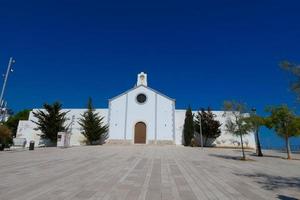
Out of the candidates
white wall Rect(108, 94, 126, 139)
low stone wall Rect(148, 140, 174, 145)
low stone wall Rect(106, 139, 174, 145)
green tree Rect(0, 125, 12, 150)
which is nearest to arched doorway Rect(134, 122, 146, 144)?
low stone wall Rect(106, 139, 174, 145)

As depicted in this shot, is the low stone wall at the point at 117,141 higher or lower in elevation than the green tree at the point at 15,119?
lower

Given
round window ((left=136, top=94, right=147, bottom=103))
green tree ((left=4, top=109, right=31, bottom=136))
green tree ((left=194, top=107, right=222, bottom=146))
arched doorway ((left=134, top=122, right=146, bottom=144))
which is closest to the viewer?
green tree ((left=194, top=107, right=222, bottom=146))

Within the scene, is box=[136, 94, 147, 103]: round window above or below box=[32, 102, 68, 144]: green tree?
above

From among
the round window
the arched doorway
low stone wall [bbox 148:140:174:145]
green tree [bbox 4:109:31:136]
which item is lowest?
low stone wall [bbox 148:140:174:145]

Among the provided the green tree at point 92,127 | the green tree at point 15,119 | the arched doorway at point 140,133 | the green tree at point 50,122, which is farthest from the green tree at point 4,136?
the green tree at point 15,119

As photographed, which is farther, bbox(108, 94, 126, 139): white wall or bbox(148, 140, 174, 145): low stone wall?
bbox(108, 94, 126, 139): white wall

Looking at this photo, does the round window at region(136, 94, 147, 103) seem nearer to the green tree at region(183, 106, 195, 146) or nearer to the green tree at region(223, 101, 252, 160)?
the green tree at region(183, 106, 195, 146)

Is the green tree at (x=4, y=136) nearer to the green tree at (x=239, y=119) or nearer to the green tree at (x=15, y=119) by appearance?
the green tree at (x=239, y=119)

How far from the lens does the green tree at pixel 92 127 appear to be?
2758 centimetres

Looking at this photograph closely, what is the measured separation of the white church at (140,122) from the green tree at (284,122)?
37.0 ft

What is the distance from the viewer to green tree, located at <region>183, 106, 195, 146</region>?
27.2 metres

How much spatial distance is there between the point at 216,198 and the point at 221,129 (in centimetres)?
2560

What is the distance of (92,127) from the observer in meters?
27.6

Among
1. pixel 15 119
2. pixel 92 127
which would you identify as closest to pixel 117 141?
pixel 92 127
